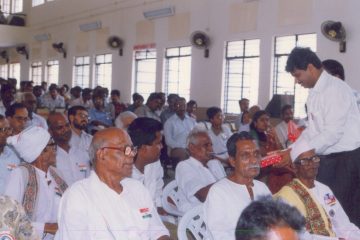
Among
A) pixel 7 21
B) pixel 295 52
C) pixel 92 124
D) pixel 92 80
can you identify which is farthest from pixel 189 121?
pixel 7 21

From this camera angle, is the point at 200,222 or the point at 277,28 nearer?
the point at 200,222

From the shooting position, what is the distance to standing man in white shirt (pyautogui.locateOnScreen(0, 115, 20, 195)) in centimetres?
360

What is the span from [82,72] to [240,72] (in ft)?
22.2

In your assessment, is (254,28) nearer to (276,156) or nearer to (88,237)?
(276,156)

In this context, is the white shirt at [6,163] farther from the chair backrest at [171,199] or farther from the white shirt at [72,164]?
the chair backrest at [171,199]

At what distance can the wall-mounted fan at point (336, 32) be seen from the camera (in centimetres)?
795

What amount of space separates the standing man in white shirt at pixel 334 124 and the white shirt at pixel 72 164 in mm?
1735

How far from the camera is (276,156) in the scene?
10.7 ft

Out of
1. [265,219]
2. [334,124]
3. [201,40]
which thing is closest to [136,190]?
[265,219]

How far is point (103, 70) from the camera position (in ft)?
48.2

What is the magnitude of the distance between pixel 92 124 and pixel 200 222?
14.0 ft

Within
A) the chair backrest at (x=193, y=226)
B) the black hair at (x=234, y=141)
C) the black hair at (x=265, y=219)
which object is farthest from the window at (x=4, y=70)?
the black hair at (x=265, y=219)

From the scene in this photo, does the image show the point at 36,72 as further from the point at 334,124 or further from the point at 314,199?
the point at 314,199

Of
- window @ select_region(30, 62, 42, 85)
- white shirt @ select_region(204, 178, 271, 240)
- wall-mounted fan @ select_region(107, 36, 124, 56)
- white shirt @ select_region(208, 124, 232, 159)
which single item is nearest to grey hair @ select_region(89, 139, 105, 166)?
white shirt @ select_region(204, 178, 271, 240)
